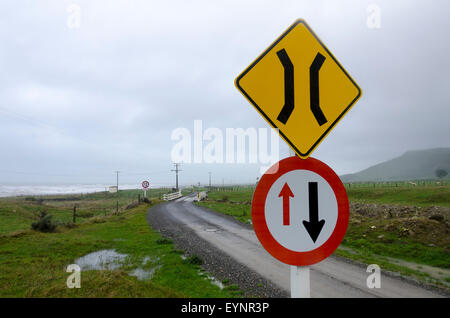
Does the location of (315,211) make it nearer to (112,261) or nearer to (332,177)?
(332,177)

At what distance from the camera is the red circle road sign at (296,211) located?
5.54 feet

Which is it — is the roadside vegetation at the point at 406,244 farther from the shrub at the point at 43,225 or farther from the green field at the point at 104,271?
the shrub at the point at 43,225

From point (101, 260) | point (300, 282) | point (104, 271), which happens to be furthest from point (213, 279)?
point (300, 282)

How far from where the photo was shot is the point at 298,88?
1.78 metres

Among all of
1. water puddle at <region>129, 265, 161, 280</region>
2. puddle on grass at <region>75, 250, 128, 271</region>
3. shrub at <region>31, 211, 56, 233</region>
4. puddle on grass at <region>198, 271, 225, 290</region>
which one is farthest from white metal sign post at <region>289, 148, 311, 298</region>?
shrub at <region>31, 211, 56, 233</region>

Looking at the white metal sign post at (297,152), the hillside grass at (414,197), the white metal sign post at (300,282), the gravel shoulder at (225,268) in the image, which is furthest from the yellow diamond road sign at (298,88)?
the hillside grass at (414,197)

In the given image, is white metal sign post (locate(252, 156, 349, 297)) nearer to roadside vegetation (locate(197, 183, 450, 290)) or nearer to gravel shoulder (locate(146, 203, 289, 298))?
gravel shoulder (locate(146, 203, 289, 298))

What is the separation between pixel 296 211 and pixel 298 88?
95 centimetres

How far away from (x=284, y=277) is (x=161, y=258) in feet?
14.0

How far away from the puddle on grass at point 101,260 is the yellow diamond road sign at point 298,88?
7.49m

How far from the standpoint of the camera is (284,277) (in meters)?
6.34

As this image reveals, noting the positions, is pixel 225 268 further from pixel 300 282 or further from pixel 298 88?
pixel 298 88

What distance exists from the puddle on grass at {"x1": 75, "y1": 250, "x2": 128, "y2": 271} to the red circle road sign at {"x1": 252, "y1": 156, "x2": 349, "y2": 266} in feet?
23.3

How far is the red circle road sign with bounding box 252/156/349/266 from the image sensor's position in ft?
5.54
